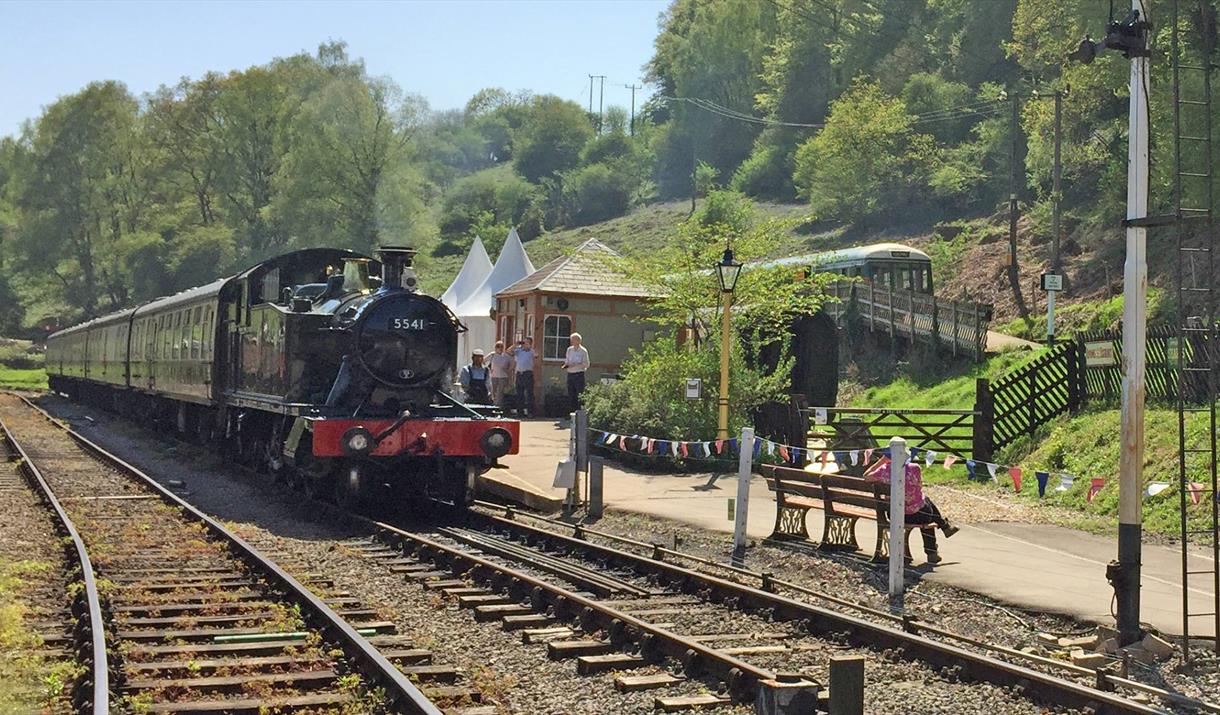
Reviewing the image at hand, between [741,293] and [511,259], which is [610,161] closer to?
[511,259]

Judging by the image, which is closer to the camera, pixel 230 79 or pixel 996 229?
pixel 996 229

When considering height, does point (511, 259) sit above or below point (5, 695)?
above

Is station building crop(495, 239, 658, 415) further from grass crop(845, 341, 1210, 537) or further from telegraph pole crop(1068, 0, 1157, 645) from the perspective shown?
telegraph pole crop(1068, 0, 1157, 645)

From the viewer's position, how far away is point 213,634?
841cm

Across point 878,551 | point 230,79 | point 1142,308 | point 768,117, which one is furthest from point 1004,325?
point 768,117

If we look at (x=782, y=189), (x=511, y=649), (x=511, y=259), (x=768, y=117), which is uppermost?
(x=768, y=117)

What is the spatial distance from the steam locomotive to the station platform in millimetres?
1722

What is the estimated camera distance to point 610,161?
351ft

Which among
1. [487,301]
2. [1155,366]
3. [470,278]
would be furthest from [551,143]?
[1155,366]

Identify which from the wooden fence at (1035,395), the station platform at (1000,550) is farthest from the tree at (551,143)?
the station platform at (1000,550)

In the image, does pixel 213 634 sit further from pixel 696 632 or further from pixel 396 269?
pixel 396 269

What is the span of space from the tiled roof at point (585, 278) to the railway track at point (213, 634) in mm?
14699

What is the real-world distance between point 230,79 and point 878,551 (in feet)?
207

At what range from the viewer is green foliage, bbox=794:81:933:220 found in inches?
2549
